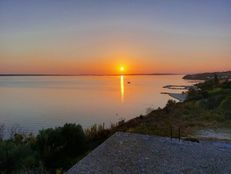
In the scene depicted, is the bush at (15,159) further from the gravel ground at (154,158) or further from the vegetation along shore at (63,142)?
the gravel ground at (154,158)

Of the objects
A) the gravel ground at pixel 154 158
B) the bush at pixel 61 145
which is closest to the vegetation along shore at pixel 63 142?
the bush at pixel 61 145

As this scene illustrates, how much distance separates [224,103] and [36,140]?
11044 mm

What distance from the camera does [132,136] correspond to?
335 inches

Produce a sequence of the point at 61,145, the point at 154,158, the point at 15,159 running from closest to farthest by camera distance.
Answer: the point at 154,158, the point at 15,159, the point at 61,145

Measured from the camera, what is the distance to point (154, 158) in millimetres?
6676

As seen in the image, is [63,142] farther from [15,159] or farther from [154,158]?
[154,158]

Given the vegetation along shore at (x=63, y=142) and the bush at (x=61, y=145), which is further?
the bush at (x=61, y=145)

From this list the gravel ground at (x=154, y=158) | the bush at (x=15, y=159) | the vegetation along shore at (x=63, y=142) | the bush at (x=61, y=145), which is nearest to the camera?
the gravel ground at (x=154, y=158)

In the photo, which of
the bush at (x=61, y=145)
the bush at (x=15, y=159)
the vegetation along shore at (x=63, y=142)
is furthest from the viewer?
the bush at (x=61, y=145)

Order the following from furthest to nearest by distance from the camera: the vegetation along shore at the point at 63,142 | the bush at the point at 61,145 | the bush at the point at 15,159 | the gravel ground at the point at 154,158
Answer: the bush at the point at 61,145
the vegetation along shore at the point at 63,142
the bush at the point at 15,159
the gravel ground at the point at 154,158

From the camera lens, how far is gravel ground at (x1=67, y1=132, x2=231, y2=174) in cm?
610

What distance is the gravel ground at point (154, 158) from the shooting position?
610cm

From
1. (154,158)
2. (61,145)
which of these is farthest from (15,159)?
(154,158)

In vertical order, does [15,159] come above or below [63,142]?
above
